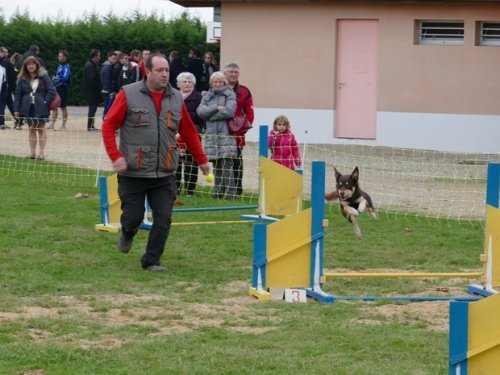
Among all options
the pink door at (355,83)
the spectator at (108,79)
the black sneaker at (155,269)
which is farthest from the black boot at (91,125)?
the black sneaker at (155,269)

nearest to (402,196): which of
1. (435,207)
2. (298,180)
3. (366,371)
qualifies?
(435,207)

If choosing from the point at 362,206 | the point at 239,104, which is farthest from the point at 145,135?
the point at 239,104

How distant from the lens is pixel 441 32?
2602 cm

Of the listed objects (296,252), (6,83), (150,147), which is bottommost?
(296,252)

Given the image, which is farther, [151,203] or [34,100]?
[34,100]

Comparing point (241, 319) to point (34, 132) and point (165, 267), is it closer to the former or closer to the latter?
point (165, 267)

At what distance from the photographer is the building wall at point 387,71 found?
83.7 feet

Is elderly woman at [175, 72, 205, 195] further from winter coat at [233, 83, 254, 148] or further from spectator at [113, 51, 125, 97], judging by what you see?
spectator at [113, 51, 125, 97]

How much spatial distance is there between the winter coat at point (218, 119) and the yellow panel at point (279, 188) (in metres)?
2.59

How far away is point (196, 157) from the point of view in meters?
11.4

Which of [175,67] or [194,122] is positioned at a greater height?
[175,67]

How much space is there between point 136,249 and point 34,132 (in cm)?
970

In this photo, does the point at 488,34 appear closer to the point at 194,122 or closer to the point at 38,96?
the point at 38,96

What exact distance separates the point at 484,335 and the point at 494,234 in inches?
146
